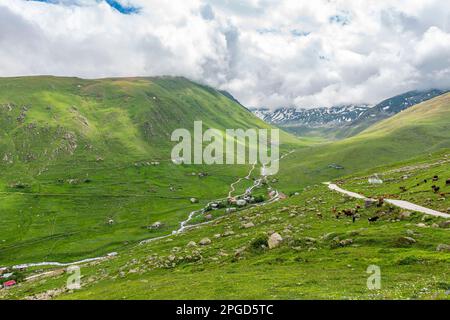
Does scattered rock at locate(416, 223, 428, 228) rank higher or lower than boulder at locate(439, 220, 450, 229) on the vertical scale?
lower

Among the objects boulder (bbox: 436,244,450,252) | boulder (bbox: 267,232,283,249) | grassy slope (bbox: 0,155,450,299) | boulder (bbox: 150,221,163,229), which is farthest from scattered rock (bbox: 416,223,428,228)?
boulder (bbox: 150,221,163,229)

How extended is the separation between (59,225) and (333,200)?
142 metres

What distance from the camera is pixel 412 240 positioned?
137ft

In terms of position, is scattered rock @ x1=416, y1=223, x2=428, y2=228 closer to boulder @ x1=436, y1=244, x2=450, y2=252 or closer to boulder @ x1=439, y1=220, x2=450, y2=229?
boulder @ x1=439, y1=220, x2=450, y2=229

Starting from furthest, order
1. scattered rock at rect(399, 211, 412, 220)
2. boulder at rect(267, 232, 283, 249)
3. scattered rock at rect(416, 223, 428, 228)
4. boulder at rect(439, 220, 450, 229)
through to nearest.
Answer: scattered rock at rect(399, 211, 412, 220) → boulder at rect(267, 232, 283, 249) → scattered rock at rect(416, 223, 428, 228) → boulder at rect(439, 220, 450, 229)

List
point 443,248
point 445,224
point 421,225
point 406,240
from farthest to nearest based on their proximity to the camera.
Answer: point 421,225 < point 445,224 < point 406,240 < point 443,248

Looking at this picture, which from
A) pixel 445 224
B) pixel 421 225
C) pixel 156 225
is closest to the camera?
pixel 445 224

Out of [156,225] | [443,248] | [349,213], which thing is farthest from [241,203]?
[443,248]

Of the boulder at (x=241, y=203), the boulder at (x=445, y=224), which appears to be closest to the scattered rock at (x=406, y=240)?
the boulder at (x=445, y=224)

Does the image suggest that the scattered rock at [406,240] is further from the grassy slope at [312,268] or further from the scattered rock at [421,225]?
the scattered rock at [421,225]

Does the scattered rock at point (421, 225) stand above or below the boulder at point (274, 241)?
above

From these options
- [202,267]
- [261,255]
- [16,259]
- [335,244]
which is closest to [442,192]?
[335,244]

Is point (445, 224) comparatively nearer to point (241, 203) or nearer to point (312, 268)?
point (312, 268)
